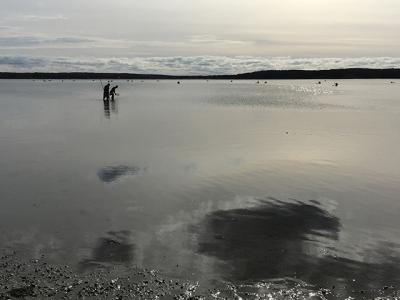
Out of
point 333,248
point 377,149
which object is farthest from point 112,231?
point 377,149

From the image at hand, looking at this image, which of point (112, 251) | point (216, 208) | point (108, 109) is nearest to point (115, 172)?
point (216, 208)

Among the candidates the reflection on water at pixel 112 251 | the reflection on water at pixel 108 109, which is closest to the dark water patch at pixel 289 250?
the reflection on water at pixel 112 251

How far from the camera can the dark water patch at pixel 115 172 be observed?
1683cm

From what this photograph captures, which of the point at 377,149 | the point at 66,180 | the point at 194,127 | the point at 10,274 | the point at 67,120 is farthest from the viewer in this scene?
the point at 67,120

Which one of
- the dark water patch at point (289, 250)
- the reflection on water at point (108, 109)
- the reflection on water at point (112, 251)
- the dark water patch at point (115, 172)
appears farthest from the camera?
the reflection on water at point (108, 109)

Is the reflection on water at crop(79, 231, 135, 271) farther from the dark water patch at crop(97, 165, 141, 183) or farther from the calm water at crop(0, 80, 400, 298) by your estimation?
the dark water patch at crop(97, 165, 141, 183)

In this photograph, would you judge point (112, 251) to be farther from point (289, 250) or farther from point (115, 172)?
point (115, 172)

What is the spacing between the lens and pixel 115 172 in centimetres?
1783

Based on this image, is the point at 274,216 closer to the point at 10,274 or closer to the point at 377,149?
the point at 10,274

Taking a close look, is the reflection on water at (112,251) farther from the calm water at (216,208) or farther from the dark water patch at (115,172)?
the dark water patch at (115,172)

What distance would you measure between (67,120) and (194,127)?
39.6 ft

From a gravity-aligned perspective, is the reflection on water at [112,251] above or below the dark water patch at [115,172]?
below

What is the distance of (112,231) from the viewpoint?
36.8ft

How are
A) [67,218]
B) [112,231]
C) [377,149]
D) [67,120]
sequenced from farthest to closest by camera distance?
1. [67,120]
2. [377,149]
3. [67,218]
4. [112,231]
